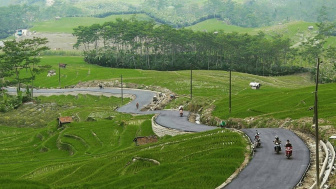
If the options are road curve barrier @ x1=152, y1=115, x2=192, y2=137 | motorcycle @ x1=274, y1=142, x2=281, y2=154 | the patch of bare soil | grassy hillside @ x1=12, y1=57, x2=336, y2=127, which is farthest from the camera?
the patch of bare soil

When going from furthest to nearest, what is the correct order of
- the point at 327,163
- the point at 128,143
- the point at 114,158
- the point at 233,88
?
the point at 233,88
the point at 128,143
the point at 114,158
the point at 327,163

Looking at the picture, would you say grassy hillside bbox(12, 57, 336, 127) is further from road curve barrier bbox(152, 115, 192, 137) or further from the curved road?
road curve barrier bbox(152, 115, 192, 137)

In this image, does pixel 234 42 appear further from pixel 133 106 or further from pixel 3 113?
pixel 3 113

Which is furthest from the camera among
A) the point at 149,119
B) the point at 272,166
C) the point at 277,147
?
the point at 149,119

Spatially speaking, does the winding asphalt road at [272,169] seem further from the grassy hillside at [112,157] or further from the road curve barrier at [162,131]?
the road curve barrier at [162,131]

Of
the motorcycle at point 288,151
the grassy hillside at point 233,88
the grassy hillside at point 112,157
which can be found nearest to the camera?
the grassy hillside at point 112,157

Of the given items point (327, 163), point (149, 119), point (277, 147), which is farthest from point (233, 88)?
point (327, 163)

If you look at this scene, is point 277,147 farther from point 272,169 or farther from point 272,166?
point 272,169

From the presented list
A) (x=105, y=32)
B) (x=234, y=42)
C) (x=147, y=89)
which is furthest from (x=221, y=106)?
(x=105, y=32)

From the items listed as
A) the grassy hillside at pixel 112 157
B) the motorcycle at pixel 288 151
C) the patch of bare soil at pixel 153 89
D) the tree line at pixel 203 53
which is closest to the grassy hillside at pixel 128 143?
the grassy hillside at pixel 112 157

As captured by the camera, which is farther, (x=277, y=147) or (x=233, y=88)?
(x=233, y=88)

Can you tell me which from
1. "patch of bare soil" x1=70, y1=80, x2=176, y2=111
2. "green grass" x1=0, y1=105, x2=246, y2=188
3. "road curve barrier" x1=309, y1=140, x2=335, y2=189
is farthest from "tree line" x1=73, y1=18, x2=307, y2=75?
"road curve barrier" x1=309, y1=140, x2=335, y2=189

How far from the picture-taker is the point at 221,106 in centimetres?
8262

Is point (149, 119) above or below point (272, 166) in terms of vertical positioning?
below
